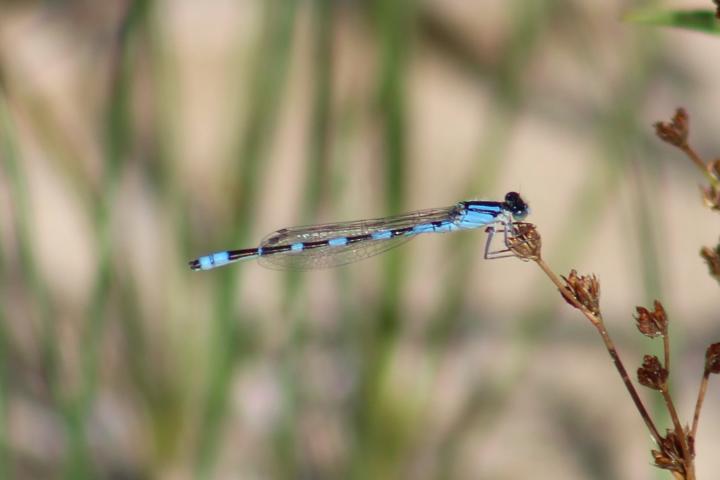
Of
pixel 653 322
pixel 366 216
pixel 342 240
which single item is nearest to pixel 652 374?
pixel 653 322

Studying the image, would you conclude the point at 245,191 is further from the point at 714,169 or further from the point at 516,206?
the point at 714,169

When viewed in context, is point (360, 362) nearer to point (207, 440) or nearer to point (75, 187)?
point (207, 440)

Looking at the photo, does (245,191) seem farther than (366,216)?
No

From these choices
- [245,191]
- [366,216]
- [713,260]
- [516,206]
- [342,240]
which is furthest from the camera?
[366,216]

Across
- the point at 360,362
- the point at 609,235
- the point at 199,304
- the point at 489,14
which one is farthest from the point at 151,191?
the point at 609,235

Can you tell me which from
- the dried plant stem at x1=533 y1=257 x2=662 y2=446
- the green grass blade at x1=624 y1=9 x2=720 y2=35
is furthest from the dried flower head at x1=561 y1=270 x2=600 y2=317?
the green grass blade at x1=624 y1=9 x2=720 y2=35

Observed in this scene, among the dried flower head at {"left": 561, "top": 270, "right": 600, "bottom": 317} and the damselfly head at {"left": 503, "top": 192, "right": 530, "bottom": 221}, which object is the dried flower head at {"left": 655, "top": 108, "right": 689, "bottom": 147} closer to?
the dried flower head at {"left": 561, "top": 270, "right": 600, "bottom": 317}
